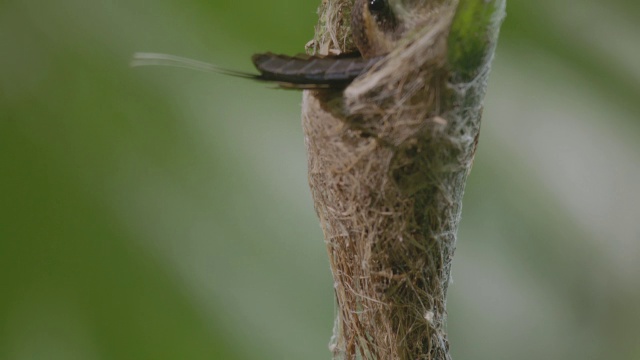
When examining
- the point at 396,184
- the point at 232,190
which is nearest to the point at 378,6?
the point at 396,184

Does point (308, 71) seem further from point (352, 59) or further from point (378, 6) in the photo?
point (378, 6)

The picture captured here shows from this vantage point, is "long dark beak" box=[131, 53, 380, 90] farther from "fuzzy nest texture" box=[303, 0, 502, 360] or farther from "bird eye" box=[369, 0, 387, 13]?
"bird eye" box=[369, 0, 387, 13]

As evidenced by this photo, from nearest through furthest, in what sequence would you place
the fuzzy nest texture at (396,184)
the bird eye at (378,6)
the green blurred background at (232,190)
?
the fuzzy nest texture at (396,184), the bird eye at (378,6), the green blurred background at (232,190)

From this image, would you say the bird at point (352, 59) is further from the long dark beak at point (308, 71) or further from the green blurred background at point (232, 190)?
the green blurred background at point (232, 190)

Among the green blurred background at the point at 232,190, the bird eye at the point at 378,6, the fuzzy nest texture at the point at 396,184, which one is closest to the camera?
the fuzzy nest texture at the point at 396,184

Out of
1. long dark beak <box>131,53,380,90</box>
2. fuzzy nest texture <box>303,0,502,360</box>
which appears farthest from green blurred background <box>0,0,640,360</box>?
long dark beak <box>131,53,380,90</box>

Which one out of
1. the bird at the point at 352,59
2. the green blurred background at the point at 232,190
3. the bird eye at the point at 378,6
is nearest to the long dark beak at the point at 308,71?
the bird at the point at 352,59

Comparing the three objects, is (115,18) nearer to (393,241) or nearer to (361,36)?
(361,36)
